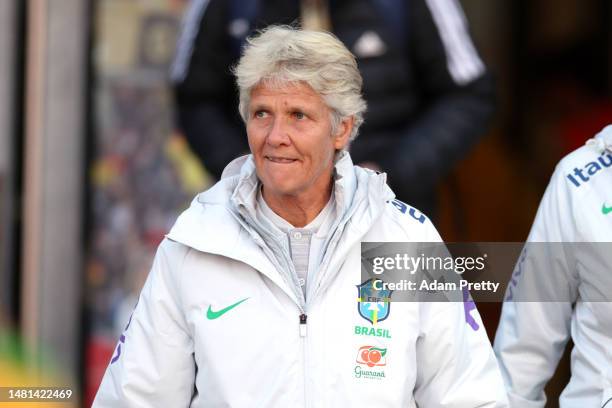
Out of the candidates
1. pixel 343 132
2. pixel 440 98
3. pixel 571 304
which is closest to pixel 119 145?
pixel 440 98

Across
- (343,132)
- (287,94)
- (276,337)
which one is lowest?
(276,337)

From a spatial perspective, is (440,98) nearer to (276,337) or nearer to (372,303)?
(372,303)

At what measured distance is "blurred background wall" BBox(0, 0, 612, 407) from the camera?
5.58 metres

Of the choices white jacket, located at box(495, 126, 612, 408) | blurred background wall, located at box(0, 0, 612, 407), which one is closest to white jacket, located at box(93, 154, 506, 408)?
white jacket, located at box(495, 126, 612, 408)

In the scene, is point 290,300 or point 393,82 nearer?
point 290,300

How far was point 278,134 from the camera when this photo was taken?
3156mm

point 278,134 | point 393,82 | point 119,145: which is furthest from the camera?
point 119,145

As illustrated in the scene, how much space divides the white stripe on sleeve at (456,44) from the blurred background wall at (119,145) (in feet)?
1.10

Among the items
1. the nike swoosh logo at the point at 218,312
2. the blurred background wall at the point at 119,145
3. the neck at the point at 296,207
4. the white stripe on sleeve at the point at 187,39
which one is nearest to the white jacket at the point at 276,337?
the nike swoosh logo at the point at 218,312

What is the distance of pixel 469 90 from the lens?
5109mm

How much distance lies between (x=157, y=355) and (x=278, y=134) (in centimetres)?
66

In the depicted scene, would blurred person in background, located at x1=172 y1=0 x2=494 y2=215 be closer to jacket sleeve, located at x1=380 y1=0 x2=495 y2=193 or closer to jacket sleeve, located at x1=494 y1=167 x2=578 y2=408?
jacket sleeve, located at x1=380 y1=0 x2=495 y2=193

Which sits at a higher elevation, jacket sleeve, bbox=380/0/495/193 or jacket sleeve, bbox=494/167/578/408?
jacket sleeve, bbox=380/0/495/193

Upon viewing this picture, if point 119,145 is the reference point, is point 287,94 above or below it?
above
